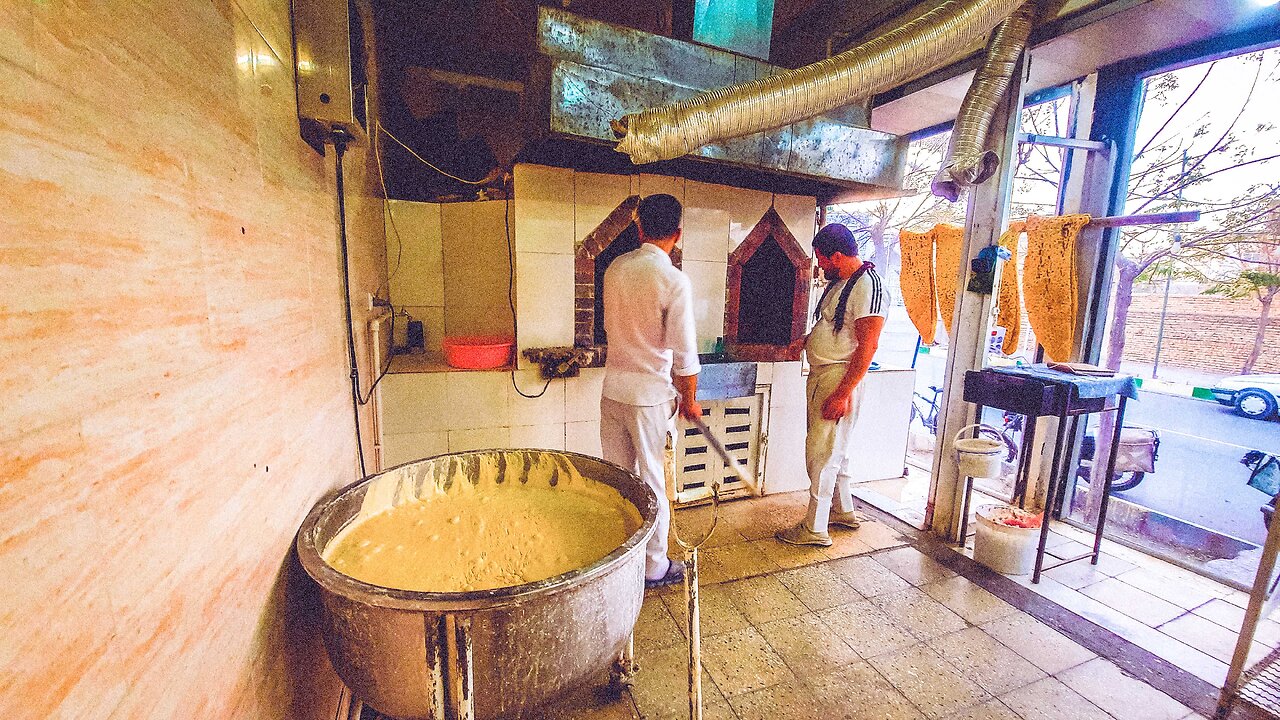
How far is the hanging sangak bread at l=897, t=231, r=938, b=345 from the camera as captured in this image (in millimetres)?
4621

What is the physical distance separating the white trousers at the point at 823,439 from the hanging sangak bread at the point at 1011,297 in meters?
1.38

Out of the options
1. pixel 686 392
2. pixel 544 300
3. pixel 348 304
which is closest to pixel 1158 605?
pixel 686 392

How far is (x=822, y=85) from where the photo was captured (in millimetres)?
2891

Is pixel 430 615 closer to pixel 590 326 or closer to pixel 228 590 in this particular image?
pixel 228 590

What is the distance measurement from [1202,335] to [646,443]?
12.1 m

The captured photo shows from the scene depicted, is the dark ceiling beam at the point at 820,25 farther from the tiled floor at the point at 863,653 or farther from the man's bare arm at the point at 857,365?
the tiled floor at the point at 863,653

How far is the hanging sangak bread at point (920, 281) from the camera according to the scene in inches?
182

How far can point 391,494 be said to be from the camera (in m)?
2.08

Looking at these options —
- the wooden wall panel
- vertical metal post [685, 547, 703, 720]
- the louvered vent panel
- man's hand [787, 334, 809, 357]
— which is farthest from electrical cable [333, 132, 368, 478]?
man's hand [787, 334, 809, 357]

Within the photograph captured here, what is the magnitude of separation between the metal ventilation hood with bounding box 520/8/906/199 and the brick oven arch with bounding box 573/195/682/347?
34cm

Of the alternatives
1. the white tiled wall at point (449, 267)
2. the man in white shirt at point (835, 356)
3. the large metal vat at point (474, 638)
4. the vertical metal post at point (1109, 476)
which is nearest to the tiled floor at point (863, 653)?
the man in white shirt at point (835, 356)

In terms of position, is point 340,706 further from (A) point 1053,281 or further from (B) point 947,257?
(B) point 947,257

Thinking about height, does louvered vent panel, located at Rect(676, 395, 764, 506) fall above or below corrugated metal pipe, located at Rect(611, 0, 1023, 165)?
below

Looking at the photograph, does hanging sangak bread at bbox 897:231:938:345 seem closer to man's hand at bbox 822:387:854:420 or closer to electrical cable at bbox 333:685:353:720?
man's hand at bbox 822:387:854:420
